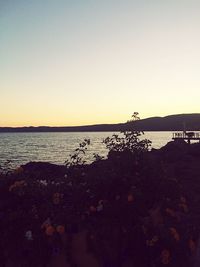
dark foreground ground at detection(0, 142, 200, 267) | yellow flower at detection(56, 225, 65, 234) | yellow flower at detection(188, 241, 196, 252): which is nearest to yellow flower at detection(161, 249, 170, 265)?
dark foreground ground at detection(0, 142, 200, 267)

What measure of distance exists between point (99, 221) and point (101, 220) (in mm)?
29

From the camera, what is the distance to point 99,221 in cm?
487

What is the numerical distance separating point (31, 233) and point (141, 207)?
144 cm

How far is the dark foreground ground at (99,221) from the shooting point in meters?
4.61

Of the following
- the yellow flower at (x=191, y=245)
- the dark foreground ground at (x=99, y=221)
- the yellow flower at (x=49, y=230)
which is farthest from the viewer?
the yellow flower at (x=191, y=245)

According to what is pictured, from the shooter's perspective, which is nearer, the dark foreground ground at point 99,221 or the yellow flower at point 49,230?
the yellow flower at point 49,230

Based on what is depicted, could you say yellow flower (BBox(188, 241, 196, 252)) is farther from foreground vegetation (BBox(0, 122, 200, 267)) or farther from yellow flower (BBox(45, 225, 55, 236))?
yellow flower (BBox(45, 225, 55, 236))

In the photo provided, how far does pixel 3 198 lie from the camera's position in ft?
16.5

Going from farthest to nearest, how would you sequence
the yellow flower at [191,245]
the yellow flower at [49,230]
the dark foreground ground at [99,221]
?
the yellow flower at [191,245]
the dark foreground ground at [99,221]
the yellow flower at [49,230]

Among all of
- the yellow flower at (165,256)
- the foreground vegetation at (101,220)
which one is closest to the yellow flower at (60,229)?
the foreground vegetation at (101,220)

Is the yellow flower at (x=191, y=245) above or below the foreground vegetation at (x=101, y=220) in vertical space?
below

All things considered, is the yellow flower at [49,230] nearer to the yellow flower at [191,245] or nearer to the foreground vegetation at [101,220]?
the foreground vegetation at [101,220]

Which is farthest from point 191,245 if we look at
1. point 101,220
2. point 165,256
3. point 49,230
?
point 49,230

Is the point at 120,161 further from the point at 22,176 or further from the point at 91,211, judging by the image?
the point at 22,176
